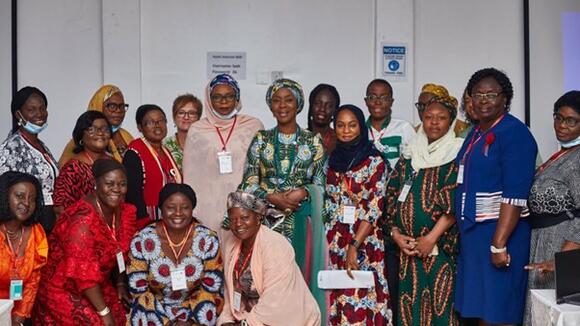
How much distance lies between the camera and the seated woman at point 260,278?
15.6 ft

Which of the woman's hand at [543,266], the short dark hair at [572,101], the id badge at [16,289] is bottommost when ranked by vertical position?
the id badge at [16,289]

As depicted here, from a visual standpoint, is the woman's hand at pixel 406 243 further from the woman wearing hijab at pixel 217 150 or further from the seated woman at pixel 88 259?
the seated woman at pixel 88 259

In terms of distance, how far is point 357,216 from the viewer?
518 cm

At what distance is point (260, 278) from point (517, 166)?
1582 millimetres

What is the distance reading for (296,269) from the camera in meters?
4.89

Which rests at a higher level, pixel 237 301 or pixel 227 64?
pixel 227 64

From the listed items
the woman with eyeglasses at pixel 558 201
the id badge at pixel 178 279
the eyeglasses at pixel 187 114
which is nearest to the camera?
the woman with eyeglasses at pixel 558 201

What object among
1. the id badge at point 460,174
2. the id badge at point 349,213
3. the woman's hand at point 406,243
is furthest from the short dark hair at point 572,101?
the id badge at point 349,213

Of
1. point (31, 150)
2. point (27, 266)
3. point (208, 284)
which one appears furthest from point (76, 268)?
point (31, 150)

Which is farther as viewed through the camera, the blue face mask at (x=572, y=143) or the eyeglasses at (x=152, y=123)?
the eyeglasses at (x=152, y=123)

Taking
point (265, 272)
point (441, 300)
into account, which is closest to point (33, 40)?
point (265, 272)

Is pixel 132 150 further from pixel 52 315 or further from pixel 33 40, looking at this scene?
pixel 33 40

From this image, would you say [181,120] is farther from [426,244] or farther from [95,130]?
[426,244]

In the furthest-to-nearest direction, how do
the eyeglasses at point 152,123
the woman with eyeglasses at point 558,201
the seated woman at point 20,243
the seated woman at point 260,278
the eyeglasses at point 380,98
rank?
the eyeglasses at point 380,98, the eyeglasses at point 152,123, the seated woman at point 260,278, the seated woman at point 20,243, the woman with eyeglasses at point 558,201
